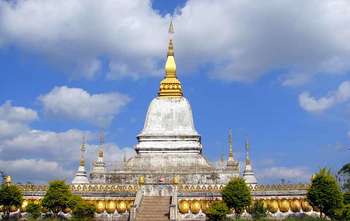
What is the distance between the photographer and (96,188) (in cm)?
4203

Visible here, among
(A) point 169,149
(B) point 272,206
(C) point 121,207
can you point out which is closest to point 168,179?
(A) point 169,149

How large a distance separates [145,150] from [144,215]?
58.2 feet

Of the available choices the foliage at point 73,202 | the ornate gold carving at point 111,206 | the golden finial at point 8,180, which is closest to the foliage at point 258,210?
the ornate gold carving at point 111,206

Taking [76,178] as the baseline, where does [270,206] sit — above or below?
below

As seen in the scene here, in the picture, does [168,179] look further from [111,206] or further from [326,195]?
[326,195]

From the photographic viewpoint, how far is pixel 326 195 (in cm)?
3441

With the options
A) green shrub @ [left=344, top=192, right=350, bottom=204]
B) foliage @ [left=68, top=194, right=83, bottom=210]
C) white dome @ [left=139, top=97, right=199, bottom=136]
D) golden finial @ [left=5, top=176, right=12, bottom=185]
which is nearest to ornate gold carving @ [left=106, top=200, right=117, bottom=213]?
foliage @ [left=68, top=194, right=83, bottom=210]

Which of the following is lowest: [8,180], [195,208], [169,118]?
[195,208]

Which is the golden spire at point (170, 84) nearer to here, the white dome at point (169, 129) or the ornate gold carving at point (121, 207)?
the white dome at point (169, 129)

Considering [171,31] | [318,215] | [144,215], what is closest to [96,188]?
[144,215]

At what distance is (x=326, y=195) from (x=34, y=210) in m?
19.8

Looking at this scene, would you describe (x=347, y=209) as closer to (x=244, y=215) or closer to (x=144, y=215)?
(x=244, y=215)

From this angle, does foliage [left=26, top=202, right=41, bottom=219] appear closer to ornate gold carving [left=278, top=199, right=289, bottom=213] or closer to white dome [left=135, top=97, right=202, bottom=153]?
white dome [left=135, top=97, right=202, bottom=153]

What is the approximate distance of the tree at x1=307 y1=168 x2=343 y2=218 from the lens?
34.3 m
